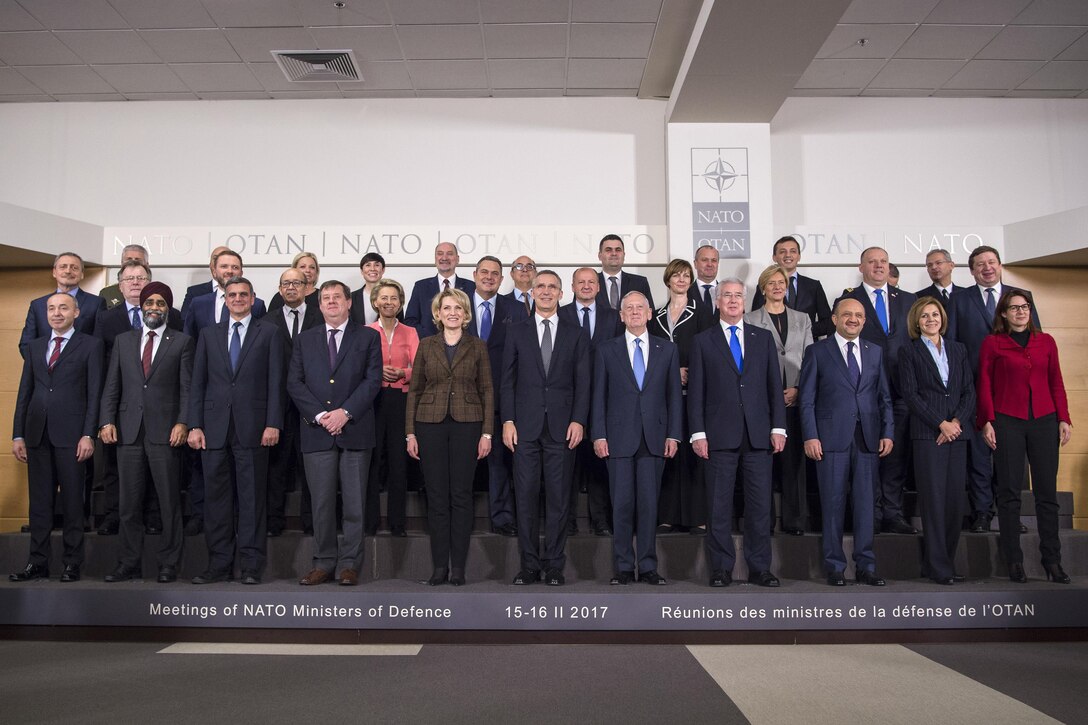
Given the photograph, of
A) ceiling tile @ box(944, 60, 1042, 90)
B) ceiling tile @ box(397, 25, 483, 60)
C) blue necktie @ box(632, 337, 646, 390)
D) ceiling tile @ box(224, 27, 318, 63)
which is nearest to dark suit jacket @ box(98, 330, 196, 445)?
blue necktie @ box(632, 337, 646, 390)

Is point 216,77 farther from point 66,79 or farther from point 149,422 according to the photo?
point 149,422

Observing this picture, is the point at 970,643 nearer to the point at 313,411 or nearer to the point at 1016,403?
the point at 1016,403

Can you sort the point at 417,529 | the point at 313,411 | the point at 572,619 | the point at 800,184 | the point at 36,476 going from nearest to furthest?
the point at 572,619
the point at 313,411
the point at 36,476
the point at 417,529
the point at 800,184

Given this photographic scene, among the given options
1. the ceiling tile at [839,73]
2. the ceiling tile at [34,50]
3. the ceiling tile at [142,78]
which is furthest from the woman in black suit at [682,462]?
the ceiling tile at [34,50]

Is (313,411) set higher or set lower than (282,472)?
higher

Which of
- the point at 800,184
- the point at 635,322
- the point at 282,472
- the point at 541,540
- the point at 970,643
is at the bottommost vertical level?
the point at 970,643

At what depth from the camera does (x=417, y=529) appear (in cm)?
486

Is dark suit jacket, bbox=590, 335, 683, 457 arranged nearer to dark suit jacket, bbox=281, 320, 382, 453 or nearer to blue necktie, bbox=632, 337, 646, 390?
blue necktie, bbox=632, 337, 646, 390

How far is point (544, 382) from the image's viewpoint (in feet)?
13.9

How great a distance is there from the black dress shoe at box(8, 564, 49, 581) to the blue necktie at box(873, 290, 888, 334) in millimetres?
5104

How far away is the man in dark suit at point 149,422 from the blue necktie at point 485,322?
1.69m

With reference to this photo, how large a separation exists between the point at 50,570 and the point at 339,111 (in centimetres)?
448

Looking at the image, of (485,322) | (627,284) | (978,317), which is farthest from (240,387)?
(978,317)

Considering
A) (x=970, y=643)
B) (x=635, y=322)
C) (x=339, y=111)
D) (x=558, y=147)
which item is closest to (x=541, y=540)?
(x=635, y=322)
